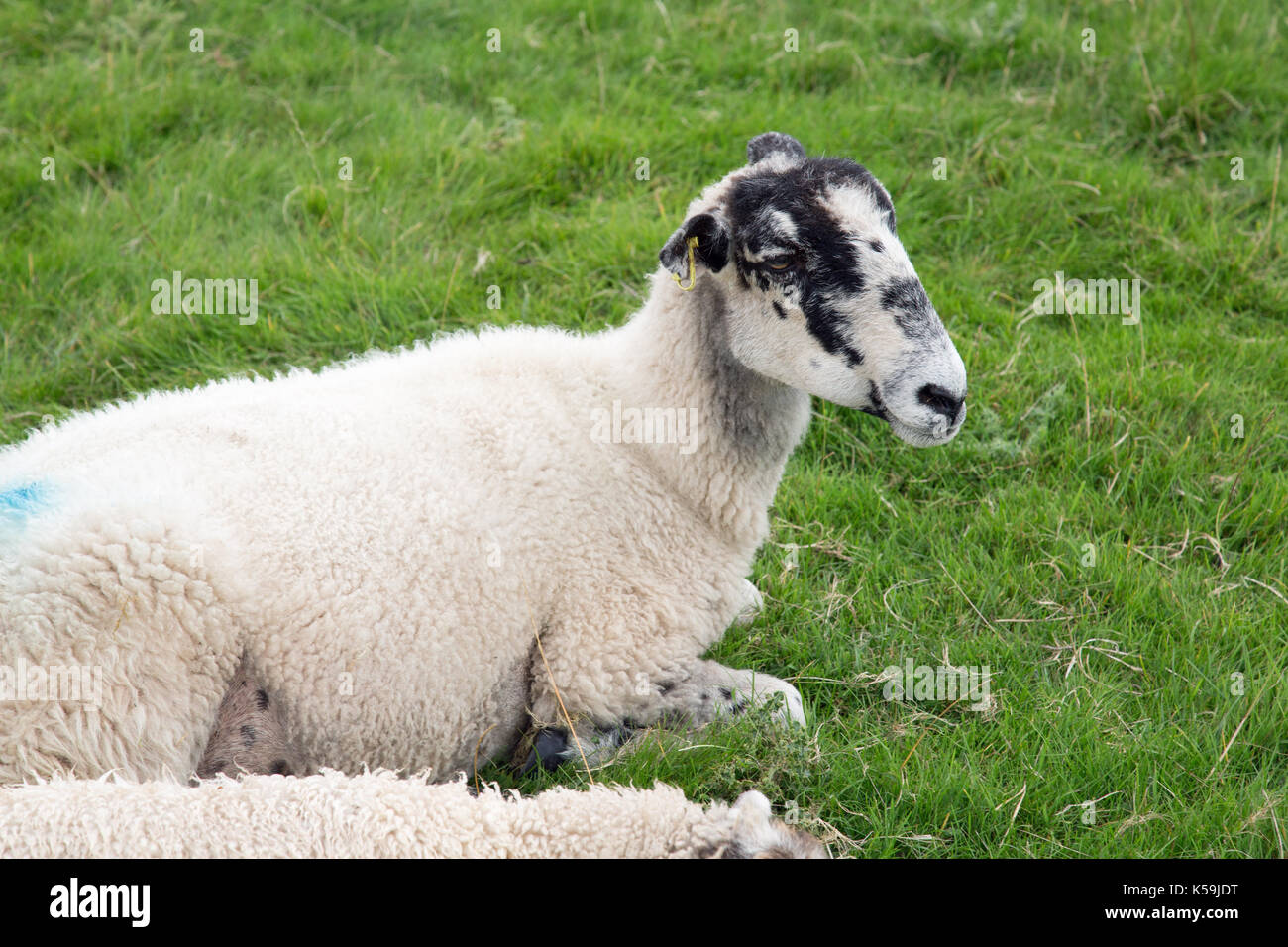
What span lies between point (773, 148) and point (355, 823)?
10.6 ft

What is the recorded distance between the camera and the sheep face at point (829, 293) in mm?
4426

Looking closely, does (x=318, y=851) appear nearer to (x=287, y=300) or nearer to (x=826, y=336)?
(x=826, y=336)

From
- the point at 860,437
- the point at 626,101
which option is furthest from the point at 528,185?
the point at 860,437

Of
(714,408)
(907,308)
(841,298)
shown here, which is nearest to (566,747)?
(714,408)

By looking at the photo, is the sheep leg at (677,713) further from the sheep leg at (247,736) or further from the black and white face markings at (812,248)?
the black and white face markings at (812,248)

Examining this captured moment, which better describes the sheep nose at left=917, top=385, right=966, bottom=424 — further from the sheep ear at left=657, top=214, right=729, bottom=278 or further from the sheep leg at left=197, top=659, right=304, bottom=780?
the sheep leg at left=197, top=659, right=304, bottom=780

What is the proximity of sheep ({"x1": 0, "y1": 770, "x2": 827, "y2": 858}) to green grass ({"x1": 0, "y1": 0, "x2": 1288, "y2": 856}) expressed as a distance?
0.63 m

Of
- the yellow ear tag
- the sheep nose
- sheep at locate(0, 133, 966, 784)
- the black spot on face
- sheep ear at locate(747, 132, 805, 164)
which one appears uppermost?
sheep ear at locate(747, 132, 805, 164)

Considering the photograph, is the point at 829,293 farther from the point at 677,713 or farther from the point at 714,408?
the point at 677,713

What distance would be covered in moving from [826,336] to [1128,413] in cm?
255

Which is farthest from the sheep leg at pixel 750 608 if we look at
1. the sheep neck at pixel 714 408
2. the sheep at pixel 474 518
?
the sheep neck at pixel 714 408

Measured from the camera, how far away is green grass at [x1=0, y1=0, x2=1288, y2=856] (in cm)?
458

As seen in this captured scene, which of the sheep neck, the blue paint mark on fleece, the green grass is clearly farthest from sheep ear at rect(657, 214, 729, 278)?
the blue paint mark on fleece

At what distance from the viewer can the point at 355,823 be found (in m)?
3.43
